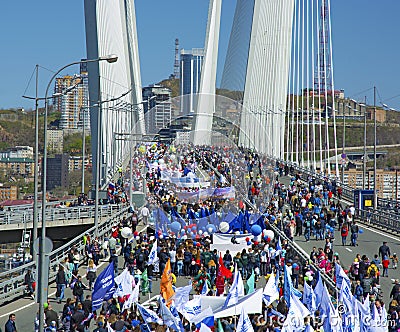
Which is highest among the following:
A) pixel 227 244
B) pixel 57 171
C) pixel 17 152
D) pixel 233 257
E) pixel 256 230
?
pixel 17 152

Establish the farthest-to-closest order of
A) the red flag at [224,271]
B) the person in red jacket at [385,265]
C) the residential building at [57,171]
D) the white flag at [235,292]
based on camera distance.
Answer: the residential building at [57,171]
the person in red jacket at [385,265]
the red flag at [224,271]
the white flag at [235,292]

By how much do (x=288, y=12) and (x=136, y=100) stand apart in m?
20.0

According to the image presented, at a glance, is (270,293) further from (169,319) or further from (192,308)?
(169,319)

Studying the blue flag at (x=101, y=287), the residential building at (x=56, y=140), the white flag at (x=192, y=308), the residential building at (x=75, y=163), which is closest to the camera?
the white flag at (x=192, y=308)

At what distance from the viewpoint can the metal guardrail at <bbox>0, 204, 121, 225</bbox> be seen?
34.0 meters

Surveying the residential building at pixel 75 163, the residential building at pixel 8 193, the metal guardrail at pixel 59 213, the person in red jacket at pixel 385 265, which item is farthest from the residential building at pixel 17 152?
the person in red jacket at pixel 385 265

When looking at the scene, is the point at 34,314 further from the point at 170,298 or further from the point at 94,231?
the point at 94,231

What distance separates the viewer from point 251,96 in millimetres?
79312

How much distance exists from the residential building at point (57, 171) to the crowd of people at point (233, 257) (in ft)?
178

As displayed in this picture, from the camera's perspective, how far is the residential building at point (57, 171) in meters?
92.3

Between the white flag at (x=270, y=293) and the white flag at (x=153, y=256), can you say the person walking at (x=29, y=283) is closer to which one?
the white flag at (x=153, y=256)

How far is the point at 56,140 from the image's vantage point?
11381cm

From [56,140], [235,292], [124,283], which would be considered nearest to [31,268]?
[124,283]

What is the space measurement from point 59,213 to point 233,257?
14.9 meters
